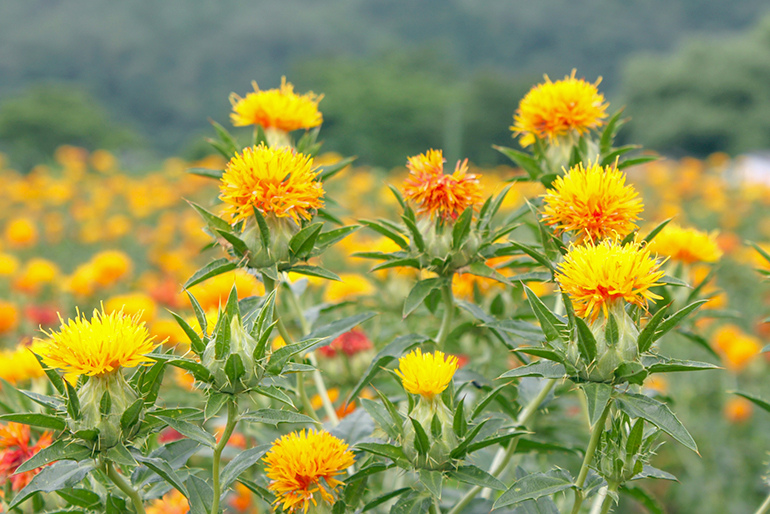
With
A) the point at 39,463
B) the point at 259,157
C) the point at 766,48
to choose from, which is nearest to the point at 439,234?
the point at 259,157

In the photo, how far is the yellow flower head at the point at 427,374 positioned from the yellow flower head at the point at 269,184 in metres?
0.51

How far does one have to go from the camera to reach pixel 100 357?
125 cm

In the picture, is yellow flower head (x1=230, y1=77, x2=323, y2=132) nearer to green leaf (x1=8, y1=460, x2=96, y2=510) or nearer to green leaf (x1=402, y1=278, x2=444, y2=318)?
green leaf (x1=402, y1=278, x2=444, y2=318)

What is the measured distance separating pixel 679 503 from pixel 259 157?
364cm

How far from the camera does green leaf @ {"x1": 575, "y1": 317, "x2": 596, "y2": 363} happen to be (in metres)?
1.23

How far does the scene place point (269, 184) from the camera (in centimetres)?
154

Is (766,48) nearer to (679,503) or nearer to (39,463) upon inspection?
(679,503)

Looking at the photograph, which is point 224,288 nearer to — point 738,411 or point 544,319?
point 544,319

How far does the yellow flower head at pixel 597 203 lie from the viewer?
147cm

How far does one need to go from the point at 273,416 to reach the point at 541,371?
57 centimetres

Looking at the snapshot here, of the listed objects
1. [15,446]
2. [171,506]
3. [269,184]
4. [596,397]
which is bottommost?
[171,506]

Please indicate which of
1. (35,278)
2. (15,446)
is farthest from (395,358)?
(35,278)

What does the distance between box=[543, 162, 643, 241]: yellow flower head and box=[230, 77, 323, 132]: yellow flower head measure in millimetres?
876

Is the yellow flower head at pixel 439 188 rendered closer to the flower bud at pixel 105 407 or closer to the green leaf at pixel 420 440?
the green leaf at pixel 420 440
